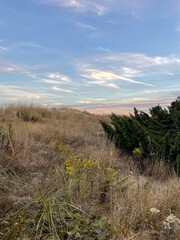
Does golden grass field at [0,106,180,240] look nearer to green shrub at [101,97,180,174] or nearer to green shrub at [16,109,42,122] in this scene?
green shrub at [101,97,180,174]

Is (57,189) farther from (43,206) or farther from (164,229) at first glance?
(164,229)

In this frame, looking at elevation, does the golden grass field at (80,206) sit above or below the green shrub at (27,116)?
below

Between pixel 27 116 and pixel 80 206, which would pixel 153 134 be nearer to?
pixel 80 206

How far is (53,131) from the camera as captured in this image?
895cm

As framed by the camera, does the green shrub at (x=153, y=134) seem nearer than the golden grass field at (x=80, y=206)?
No

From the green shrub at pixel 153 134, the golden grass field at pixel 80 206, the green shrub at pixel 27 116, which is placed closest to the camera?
the golden grass field at pixel 80 206

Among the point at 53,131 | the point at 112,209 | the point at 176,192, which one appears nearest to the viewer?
the point at 112,209

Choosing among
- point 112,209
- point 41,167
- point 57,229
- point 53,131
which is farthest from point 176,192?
point 53,131

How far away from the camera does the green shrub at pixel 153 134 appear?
737 centimetres

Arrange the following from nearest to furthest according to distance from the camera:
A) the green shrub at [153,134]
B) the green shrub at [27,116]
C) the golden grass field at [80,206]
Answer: the golden grass field at [80,206] < the green shrub at [153,134] < the green shrub at [27,116]

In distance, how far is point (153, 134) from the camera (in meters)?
8.32

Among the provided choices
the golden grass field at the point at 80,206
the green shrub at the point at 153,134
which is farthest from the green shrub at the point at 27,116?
the golden grass field at the point at 80,206

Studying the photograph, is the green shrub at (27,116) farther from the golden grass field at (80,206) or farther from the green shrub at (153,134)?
the golden grass field at (80,206)

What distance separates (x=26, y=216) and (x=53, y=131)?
5.53 metres
